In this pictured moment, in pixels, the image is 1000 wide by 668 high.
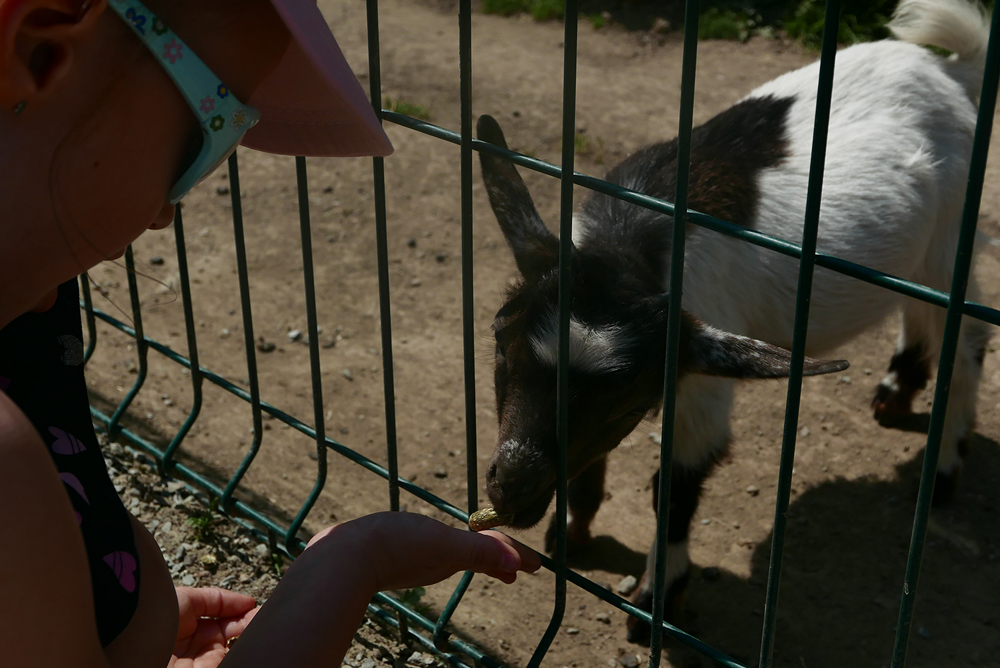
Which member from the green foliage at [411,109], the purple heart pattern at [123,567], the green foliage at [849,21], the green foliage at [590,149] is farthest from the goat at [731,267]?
the green foliage at [849,21]

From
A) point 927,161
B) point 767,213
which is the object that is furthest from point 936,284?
point 767,213

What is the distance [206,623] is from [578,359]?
1276 mm

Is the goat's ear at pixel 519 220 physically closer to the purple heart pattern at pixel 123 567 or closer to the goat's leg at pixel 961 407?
the purple heart pattern at pixel 123 567

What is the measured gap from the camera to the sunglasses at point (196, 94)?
1307 millimetres

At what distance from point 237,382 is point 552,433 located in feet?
7.87

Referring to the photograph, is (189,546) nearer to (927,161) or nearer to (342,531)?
(342,531)

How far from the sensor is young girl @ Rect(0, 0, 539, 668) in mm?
1224

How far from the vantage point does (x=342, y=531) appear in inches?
71.1

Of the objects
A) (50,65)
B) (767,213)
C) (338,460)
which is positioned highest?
(50,65)

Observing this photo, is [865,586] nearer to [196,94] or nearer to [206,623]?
[206,623]

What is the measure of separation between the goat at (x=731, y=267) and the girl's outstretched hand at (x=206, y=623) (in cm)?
78

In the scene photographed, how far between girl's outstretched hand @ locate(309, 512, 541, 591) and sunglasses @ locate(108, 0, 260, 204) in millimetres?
705

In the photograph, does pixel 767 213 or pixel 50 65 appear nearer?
pixel 50 65

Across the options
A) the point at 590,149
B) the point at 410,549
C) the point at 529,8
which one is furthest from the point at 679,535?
the point at 529,8
